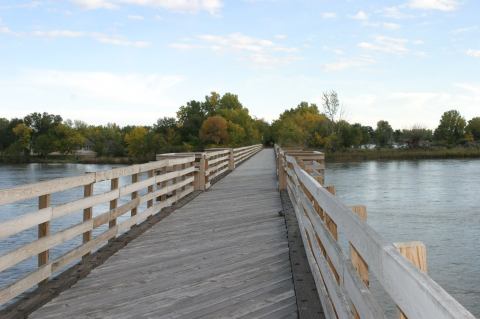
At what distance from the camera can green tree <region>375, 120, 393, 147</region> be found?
456ft

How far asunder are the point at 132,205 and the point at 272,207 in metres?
3.50

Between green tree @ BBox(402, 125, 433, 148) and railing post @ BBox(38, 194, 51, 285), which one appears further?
green tree @ BBox(402, 125, 433, 148)

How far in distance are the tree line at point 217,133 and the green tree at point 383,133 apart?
0.91 feet

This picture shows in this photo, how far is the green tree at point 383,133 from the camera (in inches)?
5468

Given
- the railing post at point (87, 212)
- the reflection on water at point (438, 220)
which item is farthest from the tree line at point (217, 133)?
the railing post at point (87, 212)

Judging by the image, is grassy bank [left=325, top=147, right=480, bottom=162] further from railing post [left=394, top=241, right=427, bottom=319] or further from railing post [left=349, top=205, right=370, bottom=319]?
railing post [left=394, top=241, right=427, bottom=319]

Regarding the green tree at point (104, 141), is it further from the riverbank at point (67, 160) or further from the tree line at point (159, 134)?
the riverbank at point (67, 160)

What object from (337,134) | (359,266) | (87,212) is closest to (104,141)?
(337,134)

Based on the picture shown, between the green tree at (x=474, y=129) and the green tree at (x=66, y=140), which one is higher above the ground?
the green tree at (x=474, y=129)

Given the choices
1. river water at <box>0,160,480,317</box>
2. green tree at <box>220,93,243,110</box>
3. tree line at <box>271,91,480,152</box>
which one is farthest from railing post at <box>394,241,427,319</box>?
green tree at <box>220,93,243,110</box>

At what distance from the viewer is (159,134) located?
11138cm

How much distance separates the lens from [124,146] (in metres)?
136

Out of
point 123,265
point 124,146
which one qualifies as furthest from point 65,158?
point 123,265

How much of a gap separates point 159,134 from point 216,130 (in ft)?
65.8
